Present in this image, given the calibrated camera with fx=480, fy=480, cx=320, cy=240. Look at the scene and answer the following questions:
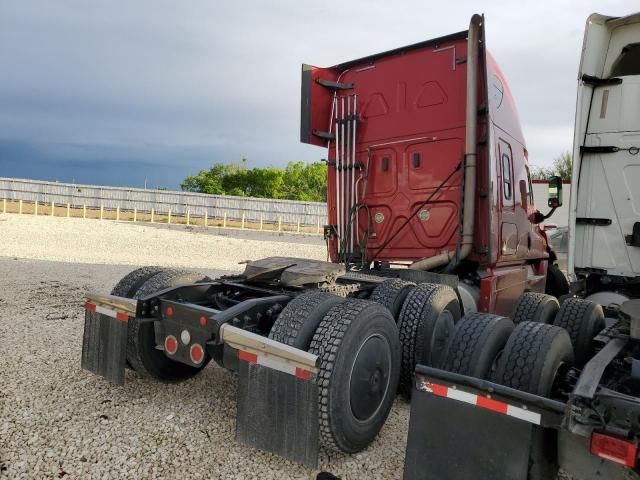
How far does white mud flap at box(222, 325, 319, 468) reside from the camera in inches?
98.4

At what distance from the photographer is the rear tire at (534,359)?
8.18ft

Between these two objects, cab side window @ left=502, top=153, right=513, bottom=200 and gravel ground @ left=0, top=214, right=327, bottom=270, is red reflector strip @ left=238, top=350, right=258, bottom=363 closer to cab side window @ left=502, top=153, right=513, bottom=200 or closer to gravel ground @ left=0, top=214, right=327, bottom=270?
cab side window @ left=502, top=153, right=513, bottom=200

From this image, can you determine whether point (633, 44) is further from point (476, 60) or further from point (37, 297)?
point (37, 297)

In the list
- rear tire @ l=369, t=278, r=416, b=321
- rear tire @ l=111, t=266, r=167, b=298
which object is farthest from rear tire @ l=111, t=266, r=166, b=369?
rear tire @ l=369, t=278, r=416, b=321

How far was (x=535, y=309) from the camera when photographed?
453 centimetres

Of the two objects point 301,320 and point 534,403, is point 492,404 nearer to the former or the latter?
point 534,403

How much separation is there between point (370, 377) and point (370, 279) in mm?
1444

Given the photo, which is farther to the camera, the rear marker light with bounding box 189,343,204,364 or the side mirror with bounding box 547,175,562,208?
the side mirror with bounding box 547,175,562,208

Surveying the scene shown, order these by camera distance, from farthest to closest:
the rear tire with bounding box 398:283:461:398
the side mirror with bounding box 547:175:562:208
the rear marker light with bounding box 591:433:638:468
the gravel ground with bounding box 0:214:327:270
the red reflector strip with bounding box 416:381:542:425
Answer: the gravel ground with bounding box 0:214:327:270 < the side mirror with bounding box 547:175:562:208 < the rear tire with bounding box 398:283:461:398 < the red reflector strip with bounding box 416:381:542:425 < the rear marker light with bounding box 591:433:638:468

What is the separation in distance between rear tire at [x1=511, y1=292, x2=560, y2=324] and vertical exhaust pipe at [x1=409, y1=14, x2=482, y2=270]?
726mm

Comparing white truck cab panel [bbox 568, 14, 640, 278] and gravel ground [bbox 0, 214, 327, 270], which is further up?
white truck cab panel [bbox 568, 14, 640, 278]

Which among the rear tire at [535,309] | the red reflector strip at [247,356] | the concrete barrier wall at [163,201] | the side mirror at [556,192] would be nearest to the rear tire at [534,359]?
the red reflector strip at [247,356]

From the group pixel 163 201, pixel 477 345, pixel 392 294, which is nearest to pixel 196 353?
pixel 392 294

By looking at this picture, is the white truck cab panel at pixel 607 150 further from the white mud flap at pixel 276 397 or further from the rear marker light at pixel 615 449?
the white mud flap at pixel 276 397
